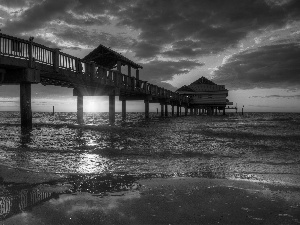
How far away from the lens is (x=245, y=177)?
14.4 feet

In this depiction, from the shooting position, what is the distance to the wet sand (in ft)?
8.06

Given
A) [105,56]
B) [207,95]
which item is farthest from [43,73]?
[207,95]

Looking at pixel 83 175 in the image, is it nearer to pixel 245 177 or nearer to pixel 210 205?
pixel 210 205

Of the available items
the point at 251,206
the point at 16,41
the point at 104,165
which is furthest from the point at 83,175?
the point at 16,41

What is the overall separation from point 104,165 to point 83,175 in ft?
3.40

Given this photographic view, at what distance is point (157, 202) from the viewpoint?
2.97 meters

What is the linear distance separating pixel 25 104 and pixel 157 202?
42.2 feet

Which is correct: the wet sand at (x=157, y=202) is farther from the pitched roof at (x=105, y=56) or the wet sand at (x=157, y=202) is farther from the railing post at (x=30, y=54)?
the pitched roof at (x=105, y=56)

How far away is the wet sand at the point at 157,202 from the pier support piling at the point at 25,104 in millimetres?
10450

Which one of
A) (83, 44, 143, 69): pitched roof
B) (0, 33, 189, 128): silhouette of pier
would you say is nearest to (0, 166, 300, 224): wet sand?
(0, 33, 189, 128): silhouette of pier

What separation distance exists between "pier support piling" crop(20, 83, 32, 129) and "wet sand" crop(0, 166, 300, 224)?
10.5 metres

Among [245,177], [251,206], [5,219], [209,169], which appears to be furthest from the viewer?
[209,169]

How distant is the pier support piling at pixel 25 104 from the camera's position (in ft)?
44.4

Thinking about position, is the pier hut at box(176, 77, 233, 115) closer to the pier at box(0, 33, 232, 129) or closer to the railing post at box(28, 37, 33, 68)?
the pier at box(0, 33, 232, 129)
